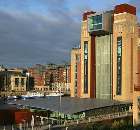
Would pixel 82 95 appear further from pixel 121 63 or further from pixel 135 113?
pixel 135 113

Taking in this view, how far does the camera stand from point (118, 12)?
7888 cm

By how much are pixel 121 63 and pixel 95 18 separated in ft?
58.7

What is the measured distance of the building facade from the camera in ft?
250

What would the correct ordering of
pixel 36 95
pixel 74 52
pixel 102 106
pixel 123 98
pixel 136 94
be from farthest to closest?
pixel 36 95 < pixel 74 52 < pixel 123 98 < pixel 102 106 < pixel 136 94

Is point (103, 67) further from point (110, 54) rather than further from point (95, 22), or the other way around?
point (95, 22)

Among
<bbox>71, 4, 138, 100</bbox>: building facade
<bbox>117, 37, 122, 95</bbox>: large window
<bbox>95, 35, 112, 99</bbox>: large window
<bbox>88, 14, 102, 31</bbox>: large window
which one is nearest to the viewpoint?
<bbox>71, 4, 138, 100</bbox>: building facade

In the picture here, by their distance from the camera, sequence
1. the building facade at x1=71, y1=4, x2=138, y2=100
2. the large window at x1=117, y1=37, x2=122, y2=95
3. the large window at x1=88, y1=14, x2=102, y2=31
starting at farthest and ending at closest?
the large window at x1=88, y1=14, x2=102, y2=31, the large window at x1=117, y1=37, x2=122, y2=95, the building facade at x1=71, y1=4, x2=138, y2=100

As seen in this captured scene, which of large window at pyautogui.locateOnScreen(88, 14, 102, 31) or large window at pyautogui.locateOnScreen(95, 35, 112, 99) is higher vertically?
large window at pyautogui.locateOnScreen(88, 14, 102, 31)

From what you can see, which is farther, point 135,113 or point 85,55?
point 85,55

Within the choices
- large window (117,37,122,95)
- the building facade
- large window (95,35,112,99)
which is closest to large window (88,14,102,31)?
the building facade

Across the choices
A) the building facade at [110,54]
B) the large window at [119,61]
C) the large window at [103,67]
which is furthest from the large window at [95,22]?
the large window at [119,61]

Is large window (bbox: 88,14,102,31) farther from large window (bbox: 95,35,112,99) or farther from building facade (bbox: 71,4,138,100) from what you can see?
large window (bbox: 95,35,112,99)

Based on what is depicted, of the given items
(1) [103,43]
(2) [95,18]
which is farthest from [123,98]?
(2) [95,18]

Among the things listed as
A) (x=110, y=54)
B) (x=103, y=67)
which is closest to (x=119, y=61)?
(x=110, y=54)
